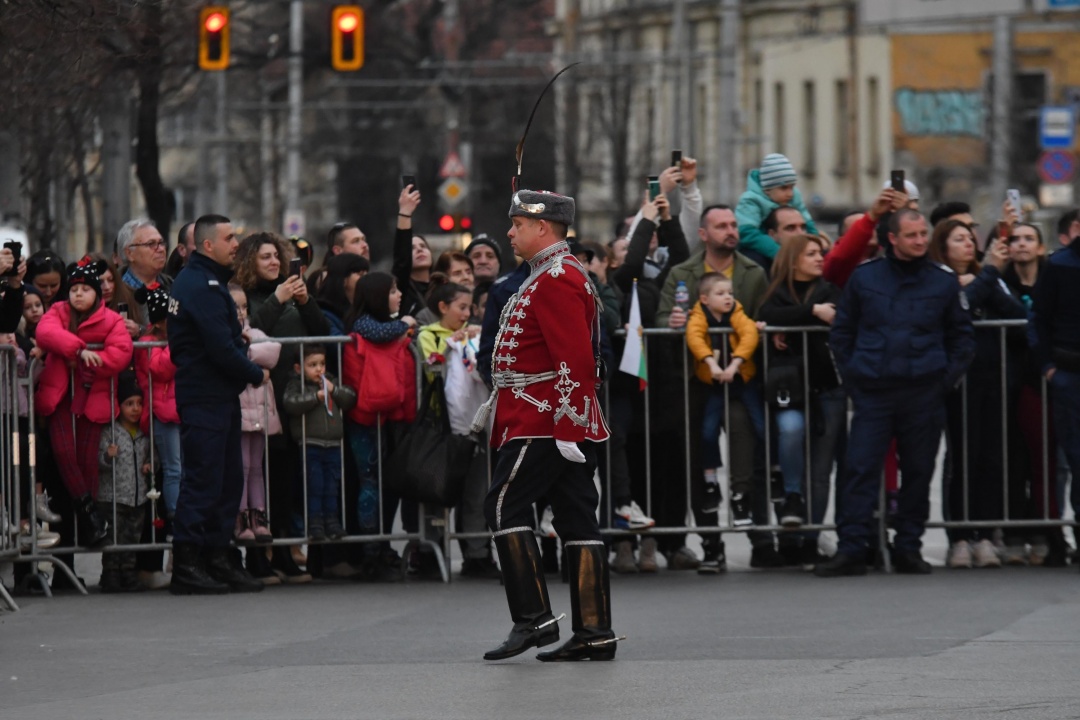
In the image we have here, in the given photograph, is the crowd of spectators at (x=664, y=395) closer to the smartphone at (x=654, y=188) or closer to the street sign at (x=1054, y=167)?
the smartphone at (x=654, y=188)

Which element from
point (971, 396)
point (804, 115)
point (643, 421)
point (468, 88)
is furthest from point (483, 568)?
point (804, 115)

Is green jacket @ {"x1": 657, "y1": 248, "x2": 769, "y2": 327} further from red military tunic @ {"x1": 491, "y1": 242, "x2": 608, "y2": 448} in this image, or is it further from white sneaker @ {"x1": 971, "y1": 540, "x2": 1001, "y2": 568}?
red military tunic @ {"x1": 491, "y1": 242, "x2": 608, "y2": 448}

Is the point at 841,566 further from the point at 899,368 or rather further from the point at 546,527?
the point at 546,527

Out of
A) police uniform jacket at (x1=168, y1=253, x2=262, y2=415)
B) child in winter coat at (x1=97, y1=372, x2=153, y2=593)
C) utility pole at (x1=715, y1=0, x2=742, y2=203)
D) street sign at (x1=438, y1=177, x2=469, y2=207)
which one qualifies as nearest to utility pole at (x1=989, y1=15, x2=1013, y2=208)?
utility pole at (x1=715, y1=0, x2=742, y2=203)

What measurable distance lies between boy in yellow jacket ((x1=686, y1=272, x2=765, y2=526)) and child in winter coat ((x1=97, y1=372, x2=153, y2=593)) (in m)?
3.07

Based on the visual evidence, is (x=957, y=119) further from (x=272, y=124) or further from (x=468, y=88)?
(x=272, y=124)

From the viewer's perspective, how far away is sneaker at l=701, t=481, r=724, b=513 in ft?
46.1

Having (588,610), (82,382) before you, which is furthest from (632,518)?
(588,610)

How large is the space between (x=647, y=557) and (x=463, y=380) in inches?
60.5

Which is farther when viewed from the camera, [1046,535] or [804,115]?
[804,115]

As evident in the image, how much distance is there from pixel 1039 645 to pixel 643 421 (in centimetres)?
364

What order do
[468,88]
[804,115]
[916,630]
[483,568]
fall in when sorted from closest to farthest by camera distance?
[916,630] < [483,568] < [468,88] < [804,115]

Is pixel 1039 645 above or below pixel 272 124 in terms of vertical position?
below

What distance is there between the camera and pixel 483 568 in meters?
14.1
